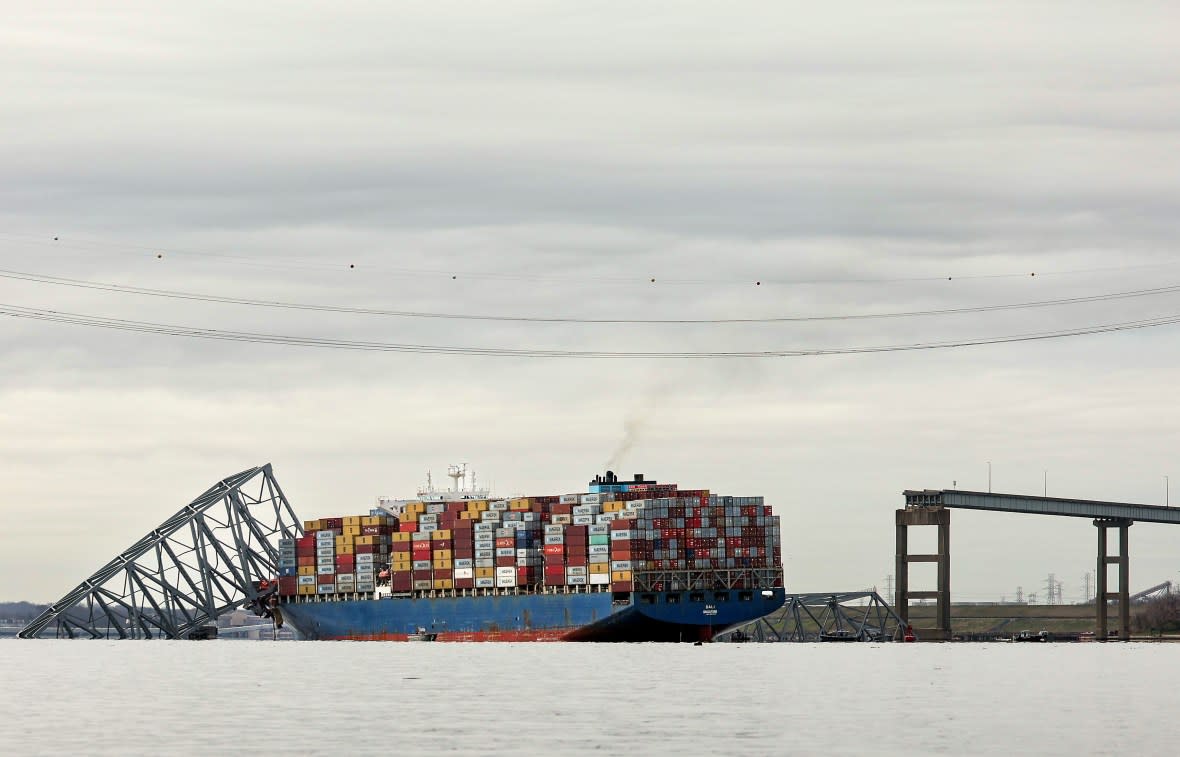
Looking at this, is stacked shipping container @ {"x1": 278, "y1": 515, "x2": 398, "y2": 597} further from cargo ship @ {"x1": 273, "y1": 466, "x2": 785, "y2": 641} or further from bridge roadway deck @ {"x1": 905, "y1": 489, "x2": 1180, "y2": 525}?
bridge roadway deck @ {"x1": 905, "y1": 489, "x2": 1180, "y2": 525}

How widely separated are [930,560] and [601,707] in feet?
377

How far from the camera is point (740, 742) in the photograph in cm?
5931

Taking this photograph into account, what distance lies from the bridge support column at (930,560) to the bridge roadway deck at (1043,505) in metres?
1.31

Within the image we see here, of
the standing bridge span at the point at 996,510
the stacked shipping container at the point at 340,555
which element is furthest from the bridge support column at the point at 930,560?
the stacked shipping container at the point at 340,555

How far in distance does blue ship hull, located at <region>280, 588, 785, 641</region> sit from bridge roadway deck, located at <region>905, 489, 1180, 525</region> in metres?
21.5

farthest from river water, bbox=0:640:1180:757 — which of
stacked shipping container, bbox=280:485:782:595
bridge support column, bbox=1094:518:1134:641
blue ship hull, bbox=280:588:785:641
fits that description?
bridge support column, bbox=1094:518:1134:641

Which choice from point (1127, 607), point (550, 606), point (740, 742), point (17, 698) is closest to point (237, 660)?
point (550, 606)

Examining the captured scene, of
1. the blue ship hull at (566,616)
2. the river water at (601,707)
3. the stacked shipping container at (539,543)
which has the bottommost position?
the blue ship hull at (566,616)

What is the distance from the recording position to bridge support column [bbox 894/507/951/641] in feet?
603

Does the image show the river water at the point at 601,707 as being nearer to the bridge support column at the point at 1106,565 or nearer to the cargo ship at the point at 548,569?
the cargo ship at the point at 548,569

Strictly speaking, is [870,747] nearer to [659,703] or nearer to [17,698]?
[659,703]

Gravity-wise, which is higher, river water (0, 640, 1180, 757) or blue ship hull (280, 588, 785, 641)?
river water (0, 640, 1180, 757)

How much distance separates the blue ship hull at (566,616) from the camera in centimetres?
16788

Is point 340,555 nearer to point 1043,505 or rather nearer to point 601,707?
point 1043,505
